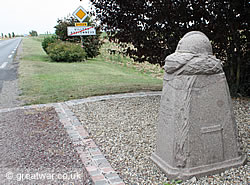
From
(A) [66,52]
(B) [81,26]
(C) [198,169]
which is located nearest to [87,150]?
(C) [198,169]

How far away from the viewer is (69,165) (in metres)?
3.65

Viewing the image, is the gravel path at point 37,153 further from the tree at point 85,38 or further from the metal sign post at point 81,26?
the tree at point 85,38

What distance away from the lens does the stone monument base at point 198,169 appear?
3111 mm

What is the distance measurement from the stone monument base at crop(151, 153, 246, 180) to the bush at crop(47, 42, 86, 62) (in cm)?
1583

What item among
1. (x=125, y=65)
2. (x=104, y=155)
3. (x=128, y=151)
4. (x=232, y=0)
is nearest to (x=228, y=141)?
(x=128, y=151)

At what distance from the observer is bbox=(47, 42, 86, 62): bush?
18.2 metres

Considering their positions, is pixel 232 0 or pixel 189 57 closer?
pixel 189 57

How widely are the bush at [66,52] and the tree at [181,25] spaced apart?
11.2m

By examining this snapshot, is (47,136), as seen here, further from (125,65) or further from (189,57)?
(125,65)

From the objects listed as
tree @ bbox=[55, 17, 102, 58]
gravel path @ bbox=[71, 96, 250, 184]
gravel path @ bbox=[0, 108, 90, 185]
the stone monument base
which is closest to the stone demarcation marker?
the stone monument base

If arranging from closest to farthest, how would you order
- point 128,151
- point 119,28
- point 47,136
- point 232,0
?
point 128,151, point 47,136, point 232,0, point 119,28

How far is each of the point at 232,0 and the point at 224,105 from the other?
380 cm

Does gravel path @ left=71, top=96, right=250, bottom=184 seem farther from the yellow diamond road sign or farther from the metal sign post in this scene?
the metal sign post

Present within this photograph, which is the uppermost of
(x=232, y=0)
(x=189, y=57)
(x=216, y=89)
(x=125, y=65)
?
(x=232, y=0)
